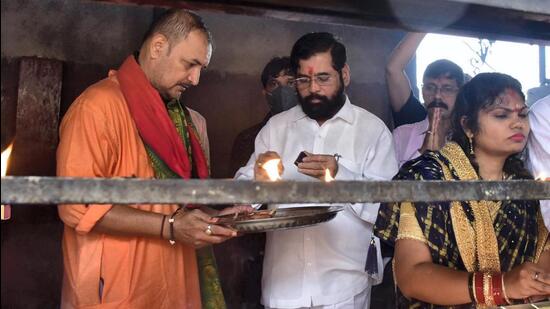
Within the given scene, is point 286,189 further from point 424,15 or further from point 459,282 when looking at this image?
point 459,282

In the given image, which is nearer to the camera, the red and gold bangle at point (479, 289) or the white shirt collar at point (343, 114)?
the red and gold bangle at point (479, 289)

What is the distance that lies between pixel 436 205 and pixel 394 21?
846 millimetres

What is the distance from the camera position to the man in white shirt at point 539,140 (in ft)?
7.86

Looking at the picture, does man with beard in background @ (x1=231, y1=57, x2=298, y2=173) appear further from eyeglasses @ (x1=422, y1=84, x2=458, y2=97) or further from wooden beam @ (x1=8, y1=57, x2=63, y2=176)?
wooden beam @ (x1=8, y1=57, x2=63, y2=176)

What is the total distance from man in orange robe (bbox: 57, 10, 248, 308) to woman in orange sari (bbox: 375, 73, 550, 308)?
2.14 ft

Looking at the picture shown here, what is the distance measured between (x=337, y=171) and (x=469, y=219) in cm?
61

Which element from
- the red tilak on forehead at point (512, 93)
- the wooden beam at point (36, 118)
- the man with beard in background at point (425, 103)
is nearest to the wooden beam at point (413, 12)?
the red tilak on forehead at point (512, 93)

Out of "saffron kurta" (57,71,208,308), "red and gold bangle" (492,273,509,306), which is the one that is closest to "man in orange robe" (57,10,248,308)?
"saffron kurta" (57,71,208,308)

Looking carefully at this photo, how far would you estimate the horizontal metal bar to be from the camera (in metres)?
0.94

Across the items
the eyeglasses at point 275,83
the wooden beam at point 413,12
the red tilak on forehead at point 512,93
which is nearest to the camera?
the wooden beam at point 413,12

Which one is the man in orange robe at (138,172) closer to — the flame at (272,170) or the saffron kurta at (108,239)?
the saffron kurta at (108,239)

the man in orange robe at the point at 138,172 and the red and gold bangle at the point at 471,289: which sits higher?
the man in orange robe at the point at 138,172

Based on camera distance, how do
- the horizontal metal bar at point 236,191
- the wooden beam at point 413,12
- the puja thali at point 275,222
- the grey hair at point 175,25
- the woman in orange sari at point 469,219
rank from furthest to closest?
the grey hair at point 175,25
the woman in orange sari at point 469,219
the puja thali at point 275,222
the wooden beam at point 413,12
the horizontal metal bar at point 236,191

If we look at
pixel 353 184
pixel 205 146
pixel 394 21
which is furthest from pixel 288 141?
pixel 353 184
